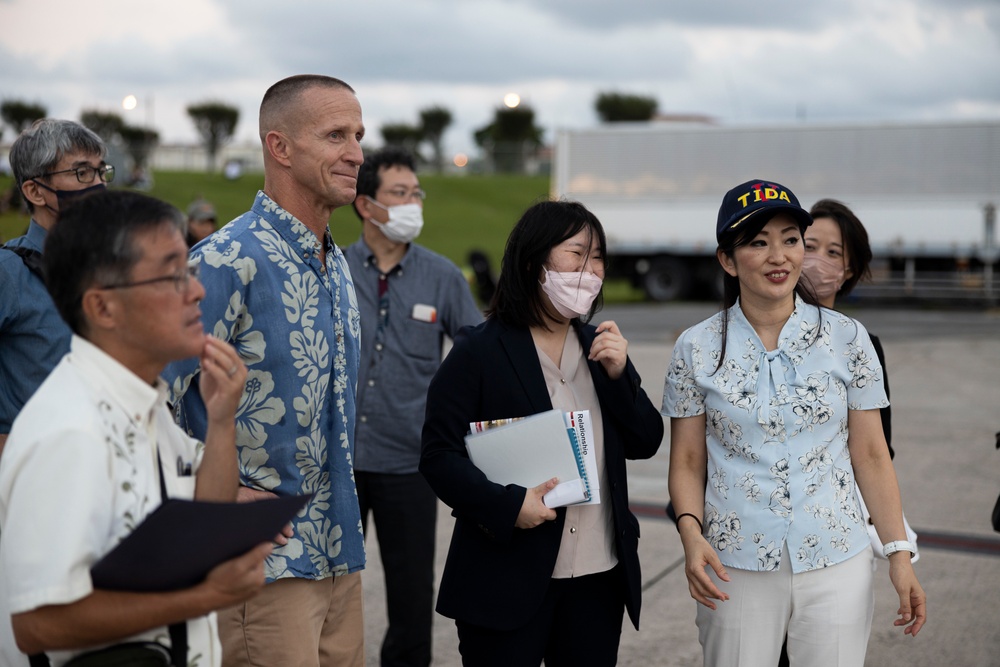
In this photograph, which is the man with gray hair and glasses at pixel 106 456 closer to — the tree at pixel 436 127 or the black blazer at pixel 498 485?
the black blazer at pixel 498 485

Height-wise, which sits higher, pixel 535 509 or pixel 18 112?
pixel 18 112

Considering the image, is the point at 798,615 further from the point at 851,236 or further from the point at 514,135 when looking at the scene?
the point at 514,135

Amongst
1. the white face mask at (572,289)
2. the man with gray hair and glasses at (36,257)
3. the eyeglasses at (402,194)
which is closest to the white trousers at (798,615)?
the white face mask at (572,289)

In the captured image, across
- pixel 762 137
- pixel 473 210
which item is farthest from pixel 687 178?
pixel 473 210

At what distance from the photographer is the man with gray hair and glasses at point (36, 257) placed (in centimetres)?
322

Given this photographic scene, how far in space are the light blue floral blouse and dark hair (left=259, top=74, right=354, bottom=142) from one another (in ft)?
4.53

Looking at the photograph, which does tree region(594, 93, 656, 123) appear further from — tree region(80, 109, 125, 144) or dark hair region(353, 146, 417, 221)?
dark hair region(353, 146, 417, 221)

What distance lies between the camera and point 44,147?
11.4 ft

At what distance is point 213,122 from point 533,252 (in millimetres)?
65891

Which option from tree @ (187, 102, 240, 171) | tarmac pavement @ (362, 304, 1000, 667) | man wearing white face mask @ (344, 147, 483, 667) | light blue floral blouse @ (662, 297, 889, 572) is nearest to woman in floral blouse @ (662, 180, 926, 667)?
light blue floral blouse @ (662, 297, 889, 572)

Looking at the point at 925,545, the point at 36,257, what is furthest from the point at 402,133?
the point at 36,257

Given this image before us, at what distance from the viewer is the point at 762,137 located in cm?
2573

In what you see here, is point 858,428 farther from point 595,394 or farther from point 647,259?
point 647,259

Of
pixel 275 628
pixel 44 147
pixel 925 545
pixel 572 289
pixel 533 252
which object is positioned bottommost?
pixel 925 545
